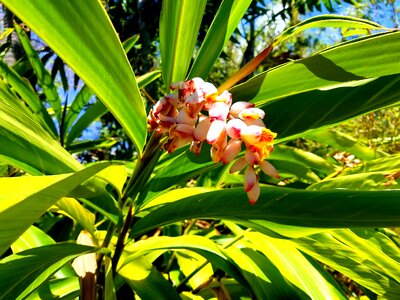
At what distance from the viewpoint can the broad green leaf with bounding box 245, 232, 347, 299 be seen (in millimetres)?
718

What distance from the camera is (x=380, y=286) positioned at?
0.67 m

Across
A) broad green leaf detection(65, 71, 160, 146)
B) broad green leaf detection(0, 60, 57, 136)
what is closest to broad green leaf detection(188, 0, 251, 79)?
broad green leaf detection(65, 71, 160, 146)

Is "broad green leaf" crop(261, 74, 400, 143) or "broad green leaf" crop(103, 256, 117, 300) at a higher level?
"broad green leaf" crop(261, 74, 400, 143)

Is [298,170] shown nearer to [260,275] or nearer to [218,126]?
[260,275]

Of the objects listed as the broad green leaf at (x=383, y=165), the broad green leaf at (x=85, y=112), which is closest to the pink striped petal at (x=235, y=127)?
the broad green leaf at (x=383, y=165)

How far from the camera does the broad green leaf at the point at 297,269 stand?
72cm

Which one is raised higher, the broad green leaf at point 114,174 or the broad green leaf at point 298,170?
the broad green leaf at point 298,170

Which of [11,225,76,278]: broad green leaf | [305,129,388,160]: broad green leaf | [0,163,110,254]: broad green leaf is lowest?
[11,225,76,278]: broad green leaf

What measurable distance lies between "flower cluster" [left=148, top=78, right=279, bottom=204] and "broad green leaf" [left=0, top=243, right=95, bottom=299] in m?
0.21

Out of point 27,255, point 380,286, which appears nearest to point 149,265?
point 27,255

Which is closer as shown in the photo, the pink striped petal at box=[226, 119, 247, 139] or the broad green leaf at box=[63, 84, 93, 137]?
the pink striped petal at box=[226, 119, 247, 139]

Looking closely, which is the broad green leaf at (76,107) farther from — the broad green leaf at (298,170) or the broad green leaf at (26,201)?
the broad green leaf at (26,201)

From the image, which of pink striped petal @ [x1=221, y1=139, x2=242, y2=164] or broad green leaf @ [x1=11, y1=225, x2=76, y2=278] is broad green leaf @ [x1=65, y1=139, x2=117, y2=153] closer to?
broad green leaf @ [x1=11, y1=225, x2=76, y2=278]

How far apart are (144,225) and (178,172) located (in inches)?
3.8
